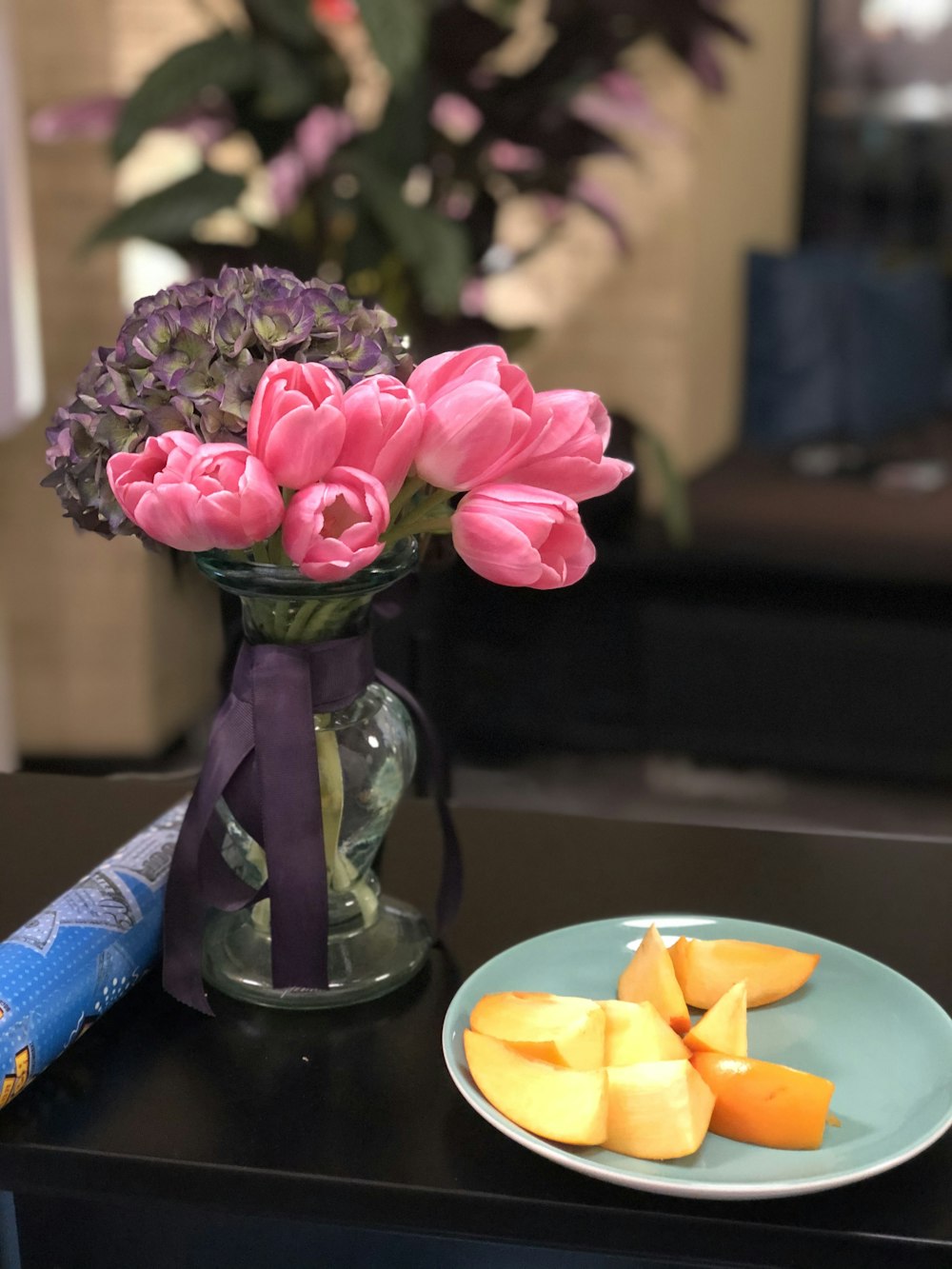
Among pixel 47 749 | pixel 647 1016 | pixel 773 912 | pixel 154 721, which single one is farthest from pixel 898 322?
pixel 647 1016

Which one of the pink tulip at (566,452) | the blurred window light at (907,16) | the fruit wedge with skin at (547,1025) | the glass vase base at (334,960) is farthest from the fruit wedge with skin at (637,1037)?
the blurred window light at (907,16)

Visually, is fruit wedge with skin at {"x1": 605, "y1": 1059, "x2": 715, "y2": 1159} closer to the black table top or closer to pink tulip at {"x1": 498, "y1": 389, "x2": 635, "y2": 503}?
the black table top

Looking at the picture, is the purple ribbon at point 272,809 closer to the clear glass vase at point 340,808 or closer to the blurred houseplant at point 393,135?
the clear glass vase at point 340,808

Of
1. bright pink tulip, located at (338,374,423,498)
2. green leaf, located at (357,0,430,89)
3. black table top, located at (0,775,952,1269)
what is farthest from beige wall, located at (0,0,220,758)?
bright pink tulip, located at (338,374,423,498)

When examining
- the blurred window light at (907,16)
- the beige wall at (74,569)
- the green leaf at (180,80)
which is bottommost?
the beige wall at (74,569)

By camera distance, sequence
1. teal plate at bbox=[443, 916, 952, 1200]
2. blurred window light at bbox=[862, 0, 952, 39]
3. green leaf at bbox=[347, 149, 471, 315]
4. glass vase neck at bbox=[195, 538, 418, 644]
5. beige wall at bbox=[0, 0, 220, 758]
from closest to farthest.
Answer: teal plate at bbox=[443, 916, 952, 1200], glass vase neck at bbox=[195, 538, 418, 644], green leaf at bbox=[347, 149, 471, 315], beige wall at bbox=[0, 0, 220, 758], blurred window light at bbox=[862, 0, 952, 39]

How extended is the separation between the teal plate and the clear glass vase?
0.08 metres

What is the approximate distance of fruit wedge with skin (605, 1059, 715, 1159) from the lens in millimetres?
611

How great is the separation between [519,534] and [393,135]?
1.34 meters

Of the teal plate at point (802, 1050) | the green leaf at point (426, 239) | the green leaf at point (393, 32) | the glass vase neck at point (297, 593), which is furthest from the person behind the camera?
the green leaf at point (426, 239)

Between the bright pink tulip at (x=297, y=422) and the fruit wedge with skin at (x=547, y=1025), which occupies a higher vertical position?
the bright pink tulip at (x=297, y=422)

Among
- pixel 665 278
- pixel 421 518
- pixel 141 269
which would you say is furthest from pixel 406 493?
pixel 665 278

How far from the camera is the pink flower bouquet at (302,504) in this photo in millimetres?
647

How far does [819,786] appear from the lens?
2867 mm
